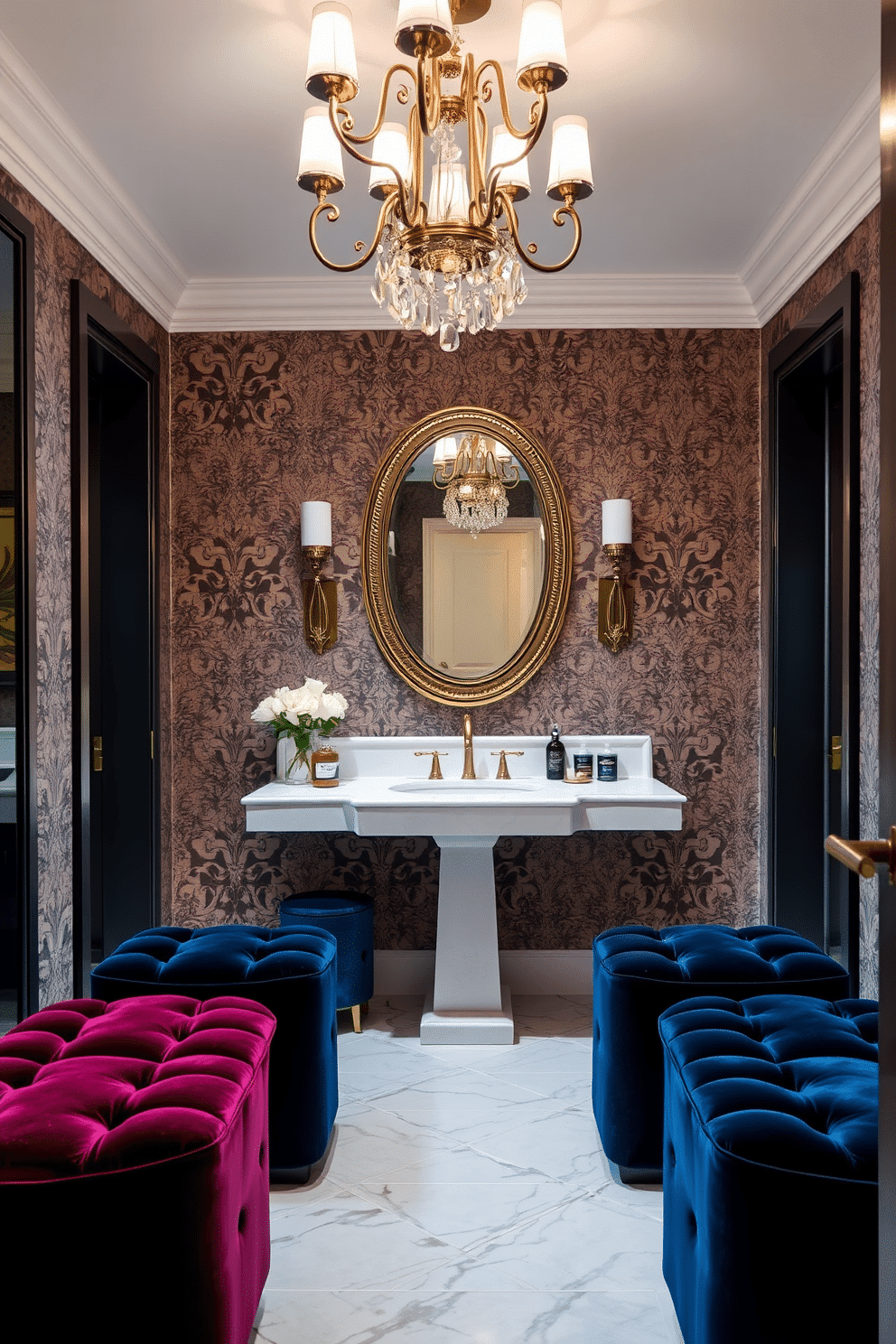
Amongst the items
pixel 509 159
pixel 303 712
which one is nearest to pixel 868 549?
pixel 509 159

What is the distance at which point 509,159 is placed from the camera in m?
2.06

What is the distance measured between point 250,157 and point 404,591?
1.57 metres

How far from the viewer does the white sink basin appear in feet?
11.2

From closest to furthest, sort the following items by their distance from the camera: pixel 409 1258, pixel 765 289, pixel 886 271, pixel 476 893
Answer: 1. pixel 886 271
2. pixel 409 1258
3. pixel 476 893
4. pixel 765 289

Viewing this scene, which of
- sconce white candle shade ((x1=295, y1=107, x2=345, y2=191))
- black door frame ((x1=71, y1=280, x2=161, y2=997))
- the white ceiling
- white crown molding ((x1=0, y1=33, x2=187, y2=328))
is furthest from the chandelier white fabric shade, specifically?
black door frame ((x1=71, y1=280, x2=161, y2=997))

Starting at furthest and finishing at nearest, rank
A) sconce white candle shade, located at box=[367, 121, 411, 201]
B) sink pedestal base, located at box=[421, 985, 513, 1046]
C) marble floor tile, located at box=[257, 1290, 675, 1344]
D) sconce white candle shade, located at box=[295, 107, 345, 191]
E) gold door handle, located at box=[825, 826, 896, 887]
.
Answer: sink pedestal base, located at box=[421, 985, 513, 1046]
sconce white candle shade, located at box=[367, 121, 411, 201]
sconce white candle shade, located at box=[295, 107, 345, 191]
marble floor tile, located at box=[257, 1290, 675, 1344]
gold door handle, located at box=[825, 826, 896, 887]

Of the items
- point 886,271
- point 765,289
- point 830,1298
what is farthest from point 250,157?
point 830,1298

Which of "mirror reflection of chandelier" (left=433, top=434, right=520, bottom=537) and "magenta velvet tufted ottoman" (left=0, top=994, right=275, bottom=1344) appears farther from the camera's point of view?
"mirror reflection of chandelier" (left=433, top=434, right=520, bottom=537)

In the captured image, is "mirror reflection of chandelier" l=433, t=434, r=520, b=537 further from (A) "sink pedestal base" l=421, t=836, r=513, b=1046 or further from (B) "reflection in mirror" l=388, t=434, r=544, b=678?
(A) "sink pedestal base" l=421, t=836, r=513, b=1046

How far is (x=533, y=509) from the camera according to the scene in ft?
12.3

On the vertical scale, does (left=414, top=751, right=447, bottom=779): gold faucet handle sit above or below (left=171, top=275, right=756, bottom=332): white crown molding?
below

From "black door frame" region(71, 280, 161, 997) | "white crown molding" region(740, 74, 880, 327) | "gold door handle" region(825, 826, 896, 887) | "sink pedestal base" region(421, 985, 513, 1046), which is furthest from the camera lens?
"sink pedestal base" region(421, 985, 513, 1046)

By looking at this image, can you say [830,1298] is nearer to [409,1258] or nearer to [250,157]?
[409,1258]

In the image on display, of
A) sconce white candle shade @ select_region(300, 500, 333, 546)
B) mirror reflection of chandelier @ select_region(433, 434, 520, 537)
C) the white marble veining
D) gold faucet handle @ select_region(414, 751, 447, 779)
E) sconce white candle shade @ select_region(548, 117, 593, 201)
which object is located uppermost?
sconce white candle shade @ select_region(548, 117, 593, 201)
